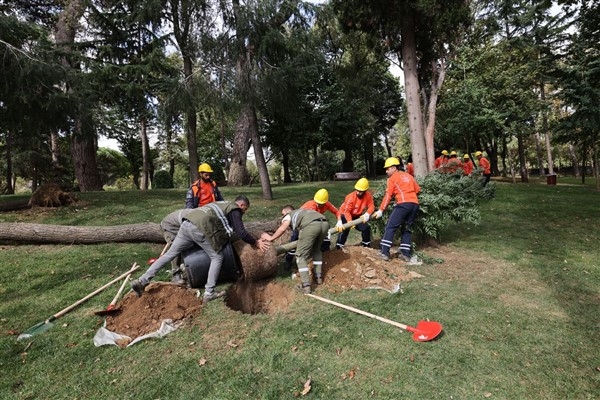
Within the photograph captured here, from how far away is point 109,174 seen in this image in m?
35.2

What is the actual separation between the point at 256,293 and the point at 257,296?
53 mm

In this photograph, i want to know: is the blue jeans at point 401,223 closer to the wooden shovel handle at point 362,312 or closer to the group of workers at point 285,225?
the group of workers at point 285,225

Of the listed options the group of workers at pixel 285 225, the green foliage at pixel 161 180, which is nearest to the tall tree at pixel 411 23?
the group of workers at pixel 285 225

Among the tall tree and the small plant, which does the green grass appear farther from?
the small plant

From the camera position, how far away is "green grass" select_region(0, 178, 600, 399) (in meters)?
3.25

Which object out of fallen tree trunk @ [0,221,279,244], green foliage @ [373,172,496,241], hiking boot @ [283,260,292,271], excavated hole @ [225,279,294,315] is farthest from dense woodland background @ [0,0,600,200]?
excavated hole @ [225,279,294,315]

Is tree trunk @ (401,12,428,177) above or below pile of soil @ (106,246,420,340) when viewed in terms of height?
above

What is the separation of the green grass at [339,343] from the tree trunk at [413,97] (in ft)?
13.9

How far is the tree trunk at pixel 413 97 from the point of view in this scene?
10.2 meters

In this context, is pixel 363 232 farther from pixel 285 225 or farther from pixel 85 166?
pixel 85 166

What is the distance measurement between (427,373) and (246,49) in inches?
431

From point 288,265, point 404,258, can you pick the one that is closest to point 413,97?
point 404,258

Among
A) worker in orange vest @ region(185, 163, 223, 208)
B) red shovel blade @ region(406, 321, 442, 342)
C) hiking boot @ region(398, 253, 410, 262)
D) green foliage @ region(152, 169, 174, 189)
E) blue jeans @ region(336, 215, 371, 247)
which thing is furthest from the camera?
green foliage @ region(152, 169, 174, 189)

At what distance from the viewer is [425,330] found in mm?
3977
